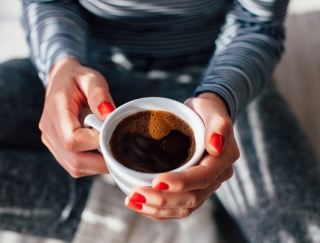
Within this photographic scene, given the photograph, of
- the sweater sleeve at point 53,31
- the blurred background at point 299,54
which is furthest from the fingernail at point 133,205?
the blurred background at point 299,54

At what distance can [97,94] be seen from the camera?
0.55 meters

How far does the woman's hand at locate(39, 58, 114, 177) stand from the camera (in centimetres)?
54

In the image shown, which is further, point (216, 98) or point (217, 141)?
point (216, 98)

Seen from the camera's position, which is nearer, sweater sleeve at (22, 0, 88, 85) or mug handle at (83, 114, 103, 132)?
mug handle at (83, 114, 103, 132)

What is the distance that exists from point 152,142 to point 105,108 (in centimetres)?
8

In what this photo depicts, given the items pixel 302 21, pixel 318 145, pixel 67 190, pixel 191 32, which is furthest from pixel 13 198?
pixel 302 21

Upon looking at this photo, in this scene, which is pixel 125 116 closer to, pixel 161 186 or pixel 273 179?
pixel 161 186

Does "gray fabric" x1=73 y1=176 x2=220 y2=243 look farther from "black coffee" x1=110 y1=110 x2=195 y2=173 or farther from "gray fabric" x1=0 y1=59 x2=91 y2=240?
"black coffee" x1=110 y1=110 x2=195 y2=173

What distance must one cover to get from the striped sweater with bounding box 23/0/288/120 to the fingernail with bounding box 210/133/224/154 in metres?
0.14

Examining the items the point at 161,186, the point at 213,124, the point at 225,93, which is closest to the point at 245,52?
the point at 225,93

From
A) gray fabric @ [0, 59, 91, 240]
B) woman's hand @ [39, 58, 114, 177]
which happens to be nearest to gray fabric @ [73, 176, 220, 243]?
gray fabric @ [0, 59, 91, 240]

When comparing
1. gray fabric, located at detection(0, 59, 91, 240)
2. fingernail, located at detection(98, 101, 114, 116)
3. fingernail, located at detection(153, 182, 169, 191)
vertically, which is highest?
fingernail, located at detection(98, 101, 114, 116)

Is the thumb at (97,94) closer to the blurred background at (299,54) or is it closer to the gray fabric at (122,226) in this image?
the gray fabric at (122,226)

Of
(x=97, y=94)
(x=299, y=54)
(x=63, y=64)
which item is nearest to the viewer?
(x=97, y=94)
